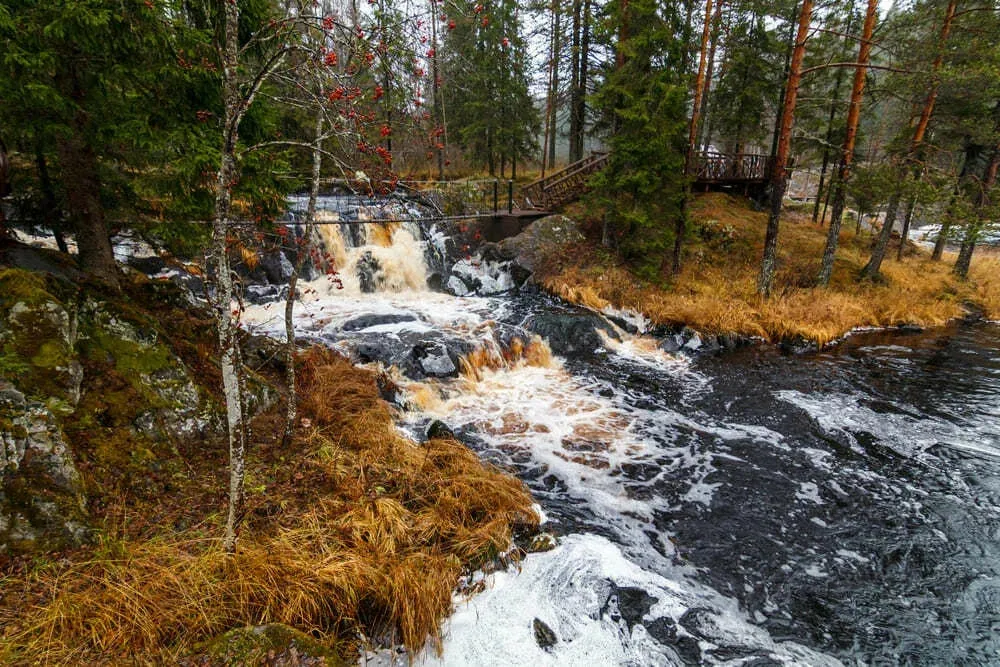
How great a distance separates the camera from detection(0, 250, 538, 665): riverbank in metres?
3.08

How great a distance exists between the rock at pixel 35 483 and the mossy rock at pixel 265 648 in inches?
61.0

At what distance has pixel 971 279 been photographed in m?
18.0

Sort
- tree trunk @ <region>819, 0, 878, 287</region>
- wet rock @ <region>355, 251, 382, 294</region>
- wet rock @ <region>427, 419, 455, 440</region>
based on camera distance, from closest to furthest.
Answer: wet rock @ <region>427, 419, 455, 440</region> → tree trunk @ <region>819, 0, 878, 287</region> → wet rock @ <region>355, 251, 382, 294</region>

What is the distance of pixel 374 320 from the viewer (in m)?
11.5

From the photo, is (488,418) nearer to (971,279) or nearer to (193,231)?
(193,231)

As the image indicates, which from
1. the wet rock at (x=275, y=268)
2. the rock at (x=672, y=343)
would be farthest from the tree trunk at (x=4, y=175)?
the rock at (x=672, y=343)

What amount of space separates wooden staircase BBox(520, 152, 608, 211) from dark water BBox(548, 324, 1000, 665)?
9306 mm

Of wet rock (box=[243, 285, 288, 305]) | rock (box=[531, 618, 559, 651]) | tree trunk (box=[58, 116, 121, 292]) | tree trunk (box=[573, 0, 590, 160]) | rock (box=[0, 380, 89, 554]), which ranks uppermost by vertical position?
tree trunk (box=[573, 0, 590, 160])

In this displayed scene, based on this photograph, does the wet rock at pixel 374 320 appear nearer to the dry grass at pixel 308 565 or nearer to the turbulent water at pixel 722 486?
the turbulent water at pixel 722 486

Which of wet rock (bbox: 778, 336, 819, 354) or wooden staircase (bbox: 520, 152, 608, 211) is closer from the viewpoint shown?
wet rock (bbox: 778, 336, 819, 354)

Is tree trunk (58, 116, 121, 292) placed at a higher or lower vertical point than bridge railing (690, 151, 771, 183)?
lower

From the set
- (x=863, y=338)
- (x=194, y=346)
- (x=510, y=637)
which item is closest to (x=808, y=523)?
(x=510, y=637)

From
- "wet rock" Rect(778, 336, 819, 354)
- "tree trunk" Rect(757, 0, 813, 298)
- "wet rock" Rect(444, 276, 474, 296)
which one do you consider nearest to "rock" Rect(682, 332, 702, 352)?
"wet rock" Rect(778, 336, 819, 354)

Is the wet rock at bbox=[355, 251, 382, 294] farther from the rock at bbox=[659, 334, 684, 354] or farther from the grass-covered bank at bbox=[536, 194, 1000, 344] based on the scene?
the rock at bbox=[659, 334, 684, 354]
